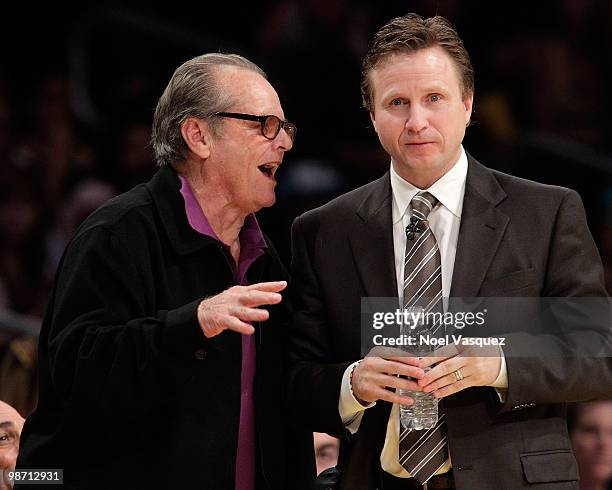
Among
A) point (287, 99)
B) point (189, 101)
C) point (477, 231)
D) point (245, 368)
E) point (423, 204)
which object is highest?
point (287, 99)

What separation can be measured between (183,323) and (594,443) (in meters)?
2.21

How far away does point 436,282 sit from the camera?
127 inches

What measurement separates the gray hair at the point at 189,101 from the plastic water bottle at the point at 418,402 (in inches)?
36.3

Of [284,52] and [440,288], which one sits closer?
[440,288]

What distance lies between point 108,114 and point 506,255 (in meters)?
4.84

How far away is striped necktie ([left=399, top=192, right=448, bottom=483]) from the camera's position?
10.4ft

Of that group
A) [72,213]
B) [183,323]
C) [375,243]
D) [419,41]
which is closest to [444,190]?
[375,243]

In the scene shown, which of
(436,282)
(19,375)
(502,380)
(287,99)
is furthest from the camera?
(287,99)

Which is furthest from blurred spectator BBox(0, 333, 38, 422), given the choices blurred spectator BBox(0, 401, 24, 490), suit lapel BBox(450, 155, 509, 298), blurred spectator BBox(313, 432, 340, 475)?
suit lapel BBox(450, 155, 509, 298)

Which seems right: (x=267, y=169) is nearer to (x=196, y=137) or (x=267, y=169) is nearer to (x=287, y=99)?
(x=196, y=137)

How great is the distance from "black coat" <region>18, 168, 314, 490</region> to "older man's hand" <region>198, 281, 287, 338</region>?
45 mm

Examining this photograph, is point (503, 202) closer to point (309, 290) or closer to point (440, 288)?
point (440, 288)

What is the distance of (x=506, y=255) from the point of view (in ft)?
10.7

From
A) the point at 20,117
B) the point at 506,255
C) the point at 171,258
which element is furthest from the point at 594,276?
the point at 20,117
